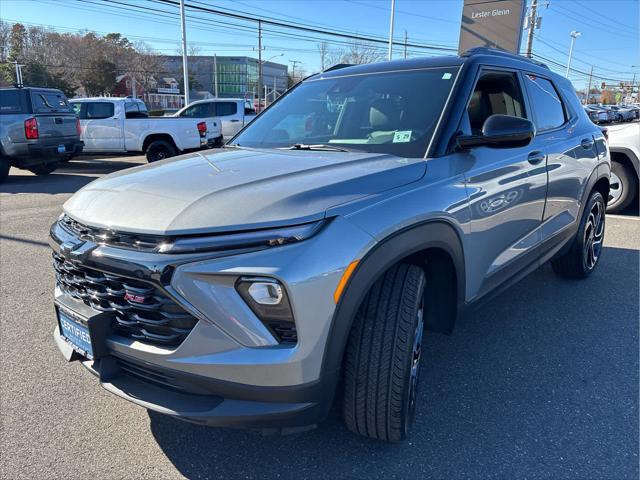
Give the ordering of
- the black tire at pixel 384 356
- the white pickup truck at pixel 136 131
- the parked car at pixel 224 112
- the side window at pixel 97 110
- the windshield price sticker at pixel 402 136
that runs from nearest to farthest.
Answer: the black tire at pixel 384 356
the windshield price sticker at pixel 402 136
the white pickup truck at pixel 136 131
the side window at pixel 97 110
the parked car at pixel 224 112

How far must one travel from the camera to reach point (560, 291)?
14.5 ft

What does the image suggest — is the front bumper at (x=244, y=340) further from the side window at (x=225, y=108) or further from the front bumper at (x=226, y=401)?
the side window at (x=225, y=108)

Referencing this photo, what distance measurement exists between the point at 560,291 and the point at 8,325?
457 centimetres

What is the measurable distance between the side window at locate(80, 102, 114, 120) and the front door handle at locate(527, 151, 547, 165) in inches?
524

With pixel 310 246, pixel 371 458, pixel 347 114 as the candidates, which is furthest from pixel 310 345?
pixel 347 114

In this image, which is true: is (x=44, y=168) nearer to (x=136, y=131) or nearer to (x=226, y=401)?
(x=136, y=131)

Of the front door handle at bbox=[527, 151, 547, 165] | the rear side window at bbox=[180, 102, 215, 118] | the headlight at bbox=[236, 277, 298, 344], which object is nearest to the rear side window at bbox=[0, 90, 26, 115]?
the rear side window at bbox=[180, 102, 215, 118]

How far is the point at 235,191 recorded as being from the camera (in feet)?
6.66

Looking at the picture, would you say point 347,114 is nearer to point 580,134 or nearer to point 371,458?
point 371,458

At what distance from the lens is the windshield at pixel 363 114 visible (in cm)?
272

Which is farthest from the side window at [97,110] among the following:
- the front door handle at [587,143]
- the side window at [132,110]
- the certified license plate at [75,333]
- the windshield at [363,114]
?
the certified license plate at [75,333]

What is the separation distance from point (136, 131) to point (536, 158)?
12556mm

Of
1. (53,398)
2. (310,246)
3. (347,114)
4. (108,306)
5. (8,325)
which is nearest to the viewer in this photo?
(310,246)

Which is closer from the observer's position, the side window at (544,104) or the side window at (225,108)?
the side window at (544,104)
